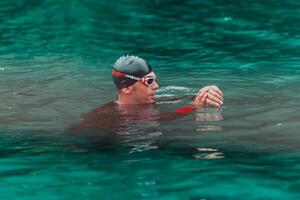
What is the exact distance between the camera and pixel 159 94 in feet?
32.8

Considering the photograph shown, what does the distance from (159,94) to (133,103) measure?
60.3 inches

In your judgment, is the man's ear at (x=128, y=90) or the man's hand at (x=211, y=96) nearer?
the man's hand at (x=211, y=96)

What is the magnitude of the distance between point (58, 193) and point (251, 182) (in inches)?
59.0

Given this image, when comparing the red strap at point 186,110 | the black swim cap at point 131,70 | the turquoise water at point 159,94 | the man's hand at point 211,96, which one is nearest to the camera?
the turquoise water at point 159,94

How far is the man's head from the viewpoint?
27.6ft

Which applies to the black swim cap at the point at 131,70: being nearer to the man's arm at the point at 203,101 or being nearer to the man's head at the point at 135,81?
the man's head at the point at 135,81

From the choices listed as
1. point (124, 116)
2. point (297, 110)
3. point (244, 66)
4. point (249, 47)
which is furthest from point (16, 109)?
point (249, 47)

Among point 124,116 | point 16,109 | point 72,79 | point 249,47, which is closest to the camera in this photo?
point 124,116

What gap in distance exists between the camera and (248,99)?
9.45 m

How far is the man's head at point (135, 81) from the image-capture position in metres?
8.42

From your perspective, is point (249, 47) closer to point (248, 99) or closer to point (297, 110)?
point (248, 99)

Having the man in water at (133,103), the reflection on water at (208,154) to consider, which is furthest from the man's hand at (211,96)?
the reflection on water at (208,154)

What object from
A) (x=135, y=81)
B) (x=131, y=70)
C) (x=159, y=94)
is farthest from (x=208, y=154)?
(x=159, y=94)

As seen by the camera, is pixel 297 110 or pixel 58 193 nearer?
pixel 58 193
